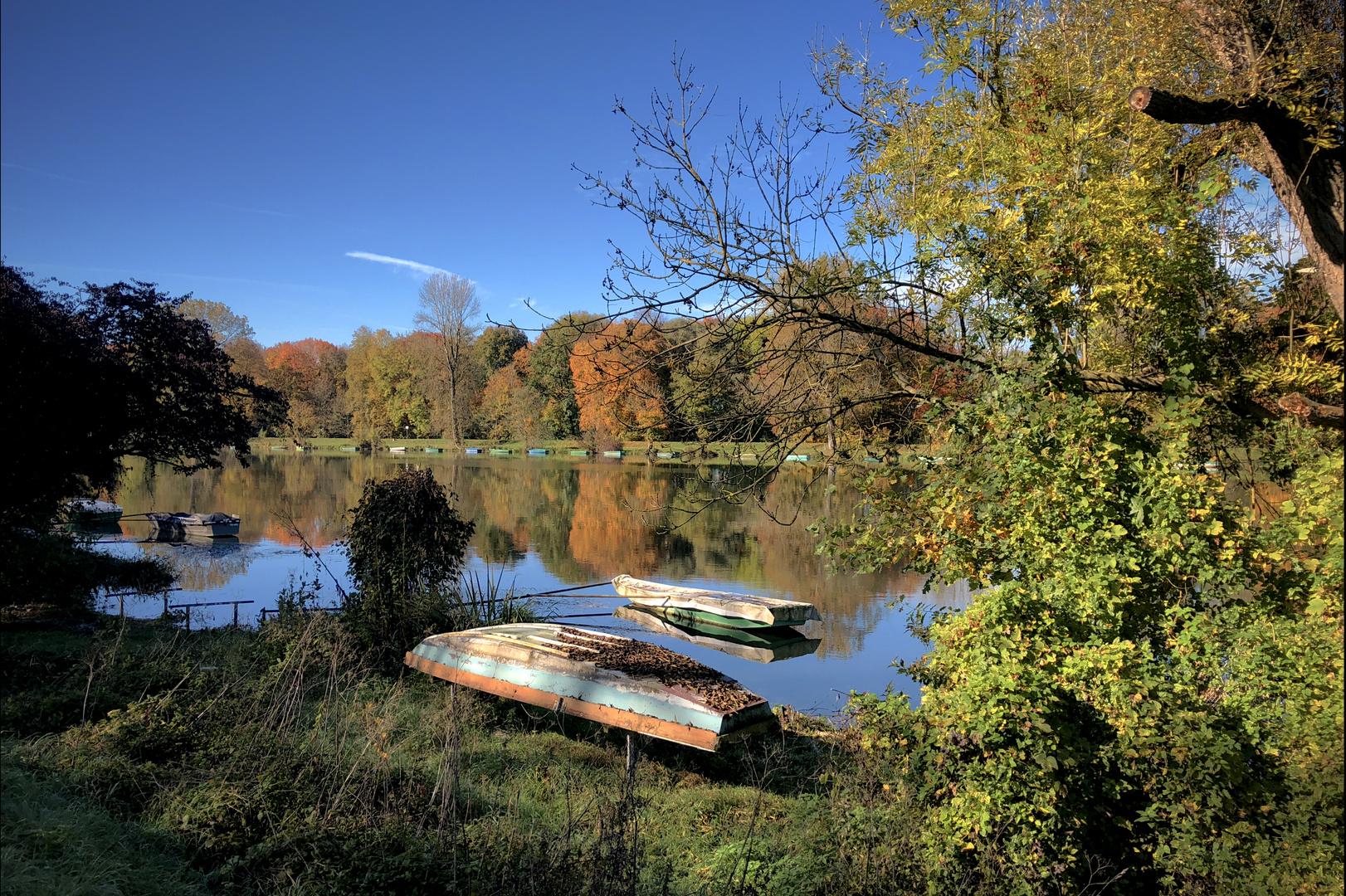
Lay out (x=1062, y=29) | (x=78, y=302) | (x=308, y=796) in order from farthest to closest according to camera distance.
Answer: (x=78, y=302), (x=1062, y=29), (x=308, y=796)

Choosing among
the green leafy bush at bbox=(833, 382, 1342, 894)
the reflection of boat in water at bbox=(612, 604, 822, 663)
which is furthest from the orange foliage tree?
the reflection of boat in water at bbox=(612, 604, 822, 663)

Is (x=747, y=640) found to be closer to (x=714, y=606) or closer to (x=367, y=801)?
(x=714, y=606)

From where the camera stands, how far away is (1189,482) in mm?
5223

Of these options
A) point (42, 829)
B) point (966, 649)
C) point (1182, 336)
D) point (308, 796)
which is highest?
point (1182, 336)

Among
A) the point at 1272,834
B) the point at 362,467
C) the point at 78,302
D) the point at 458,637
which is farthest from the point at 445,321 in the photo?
the point at 1272,834

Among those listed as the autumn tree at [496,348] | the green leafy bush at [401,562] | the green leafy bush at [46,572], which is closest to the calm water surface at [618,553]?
the green leafy bush at [46,572]

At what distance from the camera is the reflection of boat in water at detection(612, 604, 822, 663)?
13602 mm

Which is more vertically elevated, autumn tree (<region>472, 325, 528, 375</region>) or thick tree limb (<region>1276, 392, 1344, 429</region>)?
autumn tree (<region>472, 325, 528, 375</region>)

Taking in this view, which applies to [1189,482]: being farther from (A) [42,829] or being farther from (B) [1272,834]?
(A) [42,829]

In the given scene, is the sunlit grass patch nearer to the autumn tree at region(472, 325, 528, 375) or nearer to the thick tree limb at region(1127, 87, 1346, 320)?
the thick tree limb at region(1127, 87, 1346, 320)

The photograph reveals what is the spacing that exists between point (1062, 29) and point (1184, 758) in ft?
21.4

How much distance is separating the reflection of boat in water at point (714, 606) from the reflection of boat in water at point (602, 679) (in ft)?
12.5

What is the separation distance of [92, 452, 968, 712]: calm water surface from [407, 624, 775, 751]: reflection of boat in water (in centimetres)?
167

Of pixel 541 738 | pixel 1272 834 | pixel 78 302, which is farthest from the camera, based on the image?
pixel 78 302
